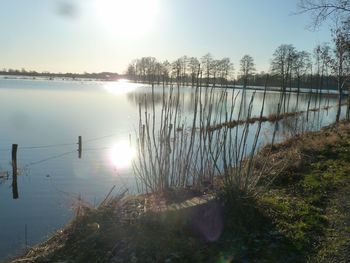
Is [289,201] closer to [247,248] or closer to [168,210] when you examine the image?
[247,248]

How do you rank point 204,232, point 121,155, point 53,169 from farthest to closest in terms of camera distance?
1. point 121,155
2. point 53,169
3. point 204,232

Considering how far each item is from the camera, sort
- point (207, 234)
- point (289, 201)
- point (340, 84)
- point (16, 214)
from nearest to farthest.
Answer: point (207, 234)
point (289, 201)
point (16, 214)
point (340, 84)

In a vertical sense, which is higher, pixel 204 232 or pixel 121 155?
pixel 204 232

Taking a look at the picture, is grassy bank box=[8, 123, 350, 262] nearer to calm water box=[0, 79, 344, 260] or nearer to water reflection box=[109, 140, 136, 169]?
calm water box=[0, 79, 344, 260]

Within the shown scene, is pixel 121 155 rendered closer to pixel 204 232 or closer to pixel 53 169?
pixel 53 169

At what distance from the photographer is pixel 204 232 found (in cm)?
588

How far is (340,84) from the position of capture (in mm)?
24609

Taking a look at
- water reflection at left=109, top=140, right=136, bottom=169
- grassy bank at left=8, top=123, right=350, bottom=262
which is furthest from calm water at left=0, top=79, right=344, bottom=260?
grassy bank at left=8, top=123, right=350, bottom=262

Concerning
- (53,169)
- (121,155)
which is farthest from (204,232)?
(121,155)

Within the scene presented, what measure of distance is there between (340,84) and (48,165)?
1795cm

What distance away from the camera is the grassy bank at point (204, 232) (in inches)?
205

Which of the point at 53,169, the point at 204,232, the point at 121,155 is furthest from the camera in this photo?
the point at 121,155

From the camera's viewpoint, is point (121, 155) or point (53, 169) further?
point (121, 155)

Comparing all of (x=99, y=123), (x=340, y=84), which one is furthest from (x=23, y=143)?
(x=340, y=84)
